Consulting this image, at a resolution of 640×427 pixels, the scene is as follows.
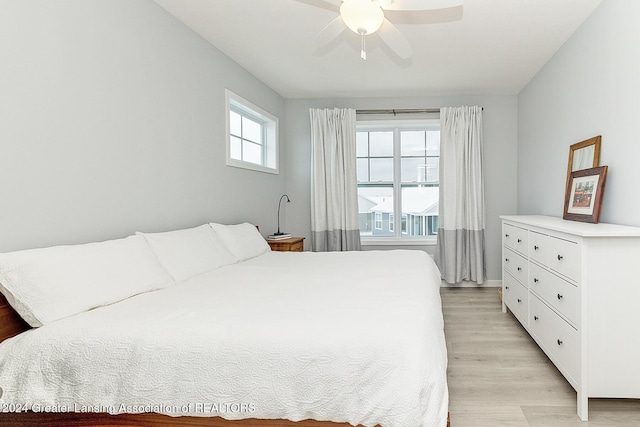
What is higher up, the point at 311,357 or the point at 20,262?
the point at 20,262

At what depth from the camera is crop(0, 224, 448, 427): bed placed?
4.14 ft

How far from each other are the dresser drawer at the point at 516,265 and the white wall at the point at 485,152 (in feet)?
4.14

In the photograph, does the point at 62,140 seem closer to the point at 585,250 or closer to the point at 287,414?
the point at 287,414

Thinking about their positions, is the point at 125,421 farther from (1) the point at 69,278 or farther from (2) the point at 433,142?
(2) the point at 433,142

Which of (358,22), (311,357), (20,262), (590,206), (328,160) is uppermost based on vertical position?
(358,22)

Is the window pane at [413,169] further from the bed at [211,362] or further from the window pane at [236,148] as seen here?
the bed at [211,362]

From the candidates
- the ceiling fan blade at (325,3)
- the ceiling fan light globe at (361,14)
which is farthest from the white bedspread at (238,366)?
the ceiling fan blade at (325,3)

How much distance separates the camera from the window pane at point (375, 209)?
17.2 feet

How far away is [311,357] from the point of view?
1279 millimetres

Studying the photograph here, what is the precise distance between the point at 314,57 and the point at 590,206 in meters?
2.54

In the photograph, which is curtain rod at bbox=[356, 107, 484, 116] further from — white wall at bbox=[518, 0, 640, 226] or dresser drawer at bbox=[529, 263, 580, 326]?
dresser drawer at bbox=[529, 263, 580, 326]

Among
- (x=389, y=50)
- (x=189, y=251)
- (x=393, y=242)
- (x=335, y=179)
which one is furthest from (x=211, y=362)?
(x=393, y=242)

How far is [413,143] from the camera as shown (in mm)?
5156

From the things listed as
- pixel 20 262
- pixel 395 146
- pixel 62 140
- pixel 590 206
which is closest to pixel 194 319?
pixel 20 262
